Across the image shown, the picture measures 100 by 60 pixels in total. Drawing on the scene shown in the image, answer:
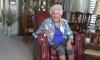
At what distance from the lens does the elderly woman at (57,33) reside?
135 inches

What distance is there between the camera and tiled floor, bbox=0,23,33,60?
178 inches

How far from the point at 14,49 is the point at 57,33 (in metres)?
2.00

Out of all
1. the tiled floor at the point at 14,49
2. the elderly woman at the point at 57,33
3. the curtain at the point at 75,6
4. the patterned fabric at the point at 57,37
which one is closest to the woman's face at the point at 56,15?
the elderly woman at the point at 57,33

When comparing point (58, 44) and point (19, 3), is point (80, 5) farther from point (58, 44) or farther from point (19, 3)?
point (58, 44)

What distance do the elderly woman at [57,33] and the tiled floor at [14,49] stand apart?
3.84 ft

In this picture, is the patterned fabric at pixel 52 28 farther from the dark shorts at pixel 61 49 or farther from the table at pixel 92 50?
the table at pixel 92 50

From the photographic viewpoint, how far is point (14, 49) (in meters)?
5.17

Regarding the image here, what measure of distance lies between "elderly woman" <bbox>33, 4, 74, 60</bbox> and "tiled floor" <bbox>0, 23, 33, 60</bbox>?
1169mm

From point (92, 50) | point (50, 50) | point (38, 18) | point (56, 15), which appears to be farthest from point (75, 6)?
point (50, 50)

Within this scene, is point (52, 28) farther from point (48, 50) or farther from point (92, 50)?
point (92, 50)

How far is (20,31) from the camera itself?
6.98m

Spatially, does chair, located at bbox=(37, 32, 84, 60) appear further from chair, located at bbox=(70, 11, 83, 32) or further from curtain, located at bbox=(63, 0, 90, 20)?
curtain, located at bbox=(63, 0, 90, 20)

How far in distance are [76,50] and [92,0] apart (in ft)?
10.2

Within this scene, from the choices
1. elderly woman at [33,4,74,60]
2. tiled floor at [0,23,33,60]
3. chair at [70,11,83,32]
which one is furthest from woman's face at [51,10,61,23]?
chair at [70,11,83,32]
